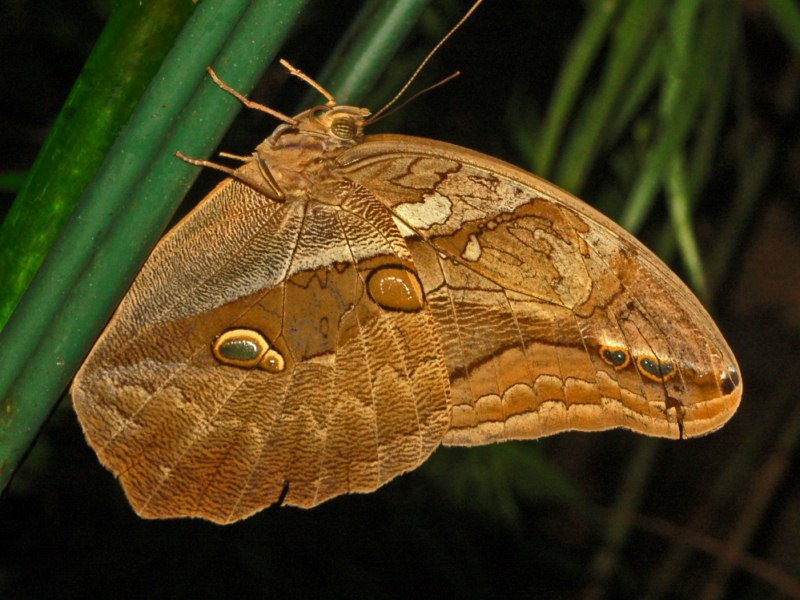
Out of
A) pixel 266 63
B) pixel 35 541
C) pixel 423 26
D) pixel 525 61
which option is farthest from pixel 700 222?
pixel 266 63

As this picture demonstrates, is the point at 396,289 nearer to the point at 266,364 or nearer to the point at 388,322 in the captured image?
the point at 388,322

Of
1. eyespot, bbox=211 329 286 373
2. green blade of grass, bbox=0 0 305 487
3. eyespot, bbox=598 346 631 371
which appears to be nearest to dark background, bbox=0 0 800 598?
eyespot, bbox=211 329 286 373

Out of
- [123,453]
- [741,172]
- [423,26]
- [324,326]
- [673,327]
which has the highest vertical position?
[741,172]

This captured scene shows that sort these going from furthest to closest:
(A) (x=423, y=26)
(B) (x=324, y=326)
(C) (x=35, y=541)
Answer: (C) (x=35, y=541), (A) (x=423, y=26), (B) (x=324, y=326)

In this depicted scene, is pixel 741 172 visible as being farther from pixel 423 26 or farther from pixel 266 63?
pixel 266 63

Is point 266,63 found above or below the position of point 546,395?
above

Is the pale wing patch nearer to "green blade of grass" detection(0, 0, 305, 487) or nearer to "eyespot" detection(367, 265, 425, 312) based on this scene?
"eyespot" detection(367, 265, 425, 312)

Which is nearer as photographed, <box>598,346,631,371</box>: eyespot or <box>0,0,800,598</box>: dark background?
<box>598,346,631,371</box>: eyespot
